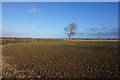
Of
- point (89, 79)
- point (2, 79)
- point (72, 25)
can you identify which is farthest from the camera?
point (72, 25)

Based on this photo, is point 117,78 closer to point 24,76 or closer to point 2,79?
point 24,76

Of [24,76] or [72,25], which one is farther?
[72,25]

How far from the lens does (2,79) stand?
1019cm

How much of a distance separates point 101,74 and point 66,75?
7.64 ft

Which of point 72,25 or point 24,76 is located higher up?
point 72,25

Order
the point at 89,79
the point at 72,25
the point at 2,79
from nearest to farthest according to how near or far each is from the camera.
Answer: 1. the point at 89,79
2. the point at 2,79
3. the point at 72,25

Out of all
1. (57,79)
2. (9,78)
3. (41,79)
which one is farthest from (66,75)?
(9,78)

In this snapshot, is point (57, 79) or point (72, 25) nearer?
point (57, 79)

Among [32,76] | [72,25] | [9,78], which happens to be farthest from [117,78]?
[72,25]

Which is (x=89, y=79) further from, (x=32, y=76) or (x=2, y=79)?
(x=2, y=79)

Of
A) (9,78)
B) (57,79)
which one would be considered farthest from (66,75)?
(9,78)

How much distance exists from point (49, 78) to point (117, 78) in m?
4.10

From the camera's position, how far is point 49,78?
986 centimetres

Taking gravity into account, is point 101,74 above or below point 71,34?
below
